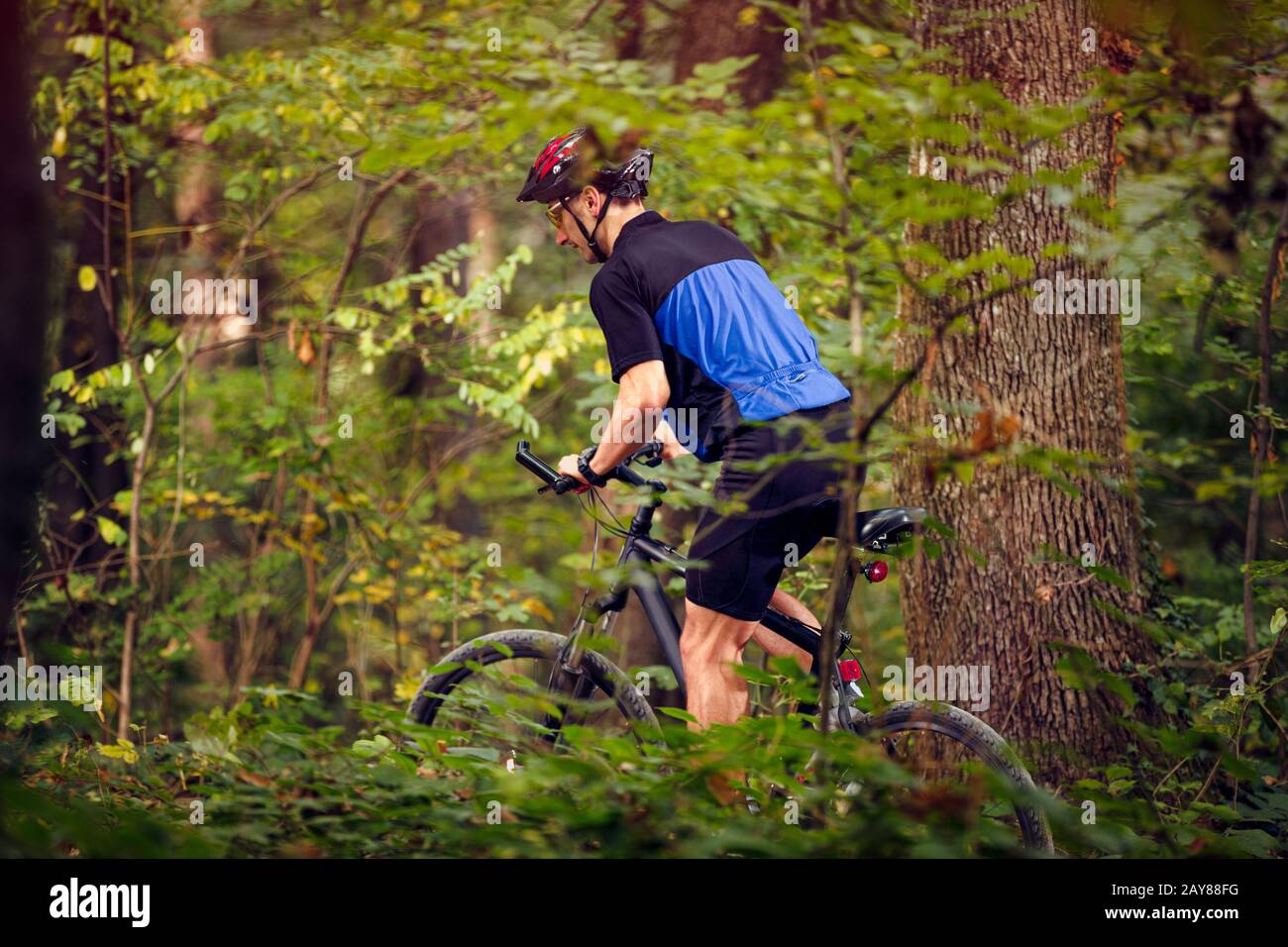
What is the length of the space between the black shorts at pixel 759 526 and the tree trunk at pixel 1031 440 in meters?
0.99

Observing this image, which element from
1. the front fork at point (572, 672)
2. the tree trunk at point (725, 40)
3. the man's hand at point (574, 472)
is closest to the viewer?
the man's hand at point (574, 472)

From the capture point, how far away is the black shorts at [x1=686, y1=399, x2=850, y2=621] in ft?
12.8

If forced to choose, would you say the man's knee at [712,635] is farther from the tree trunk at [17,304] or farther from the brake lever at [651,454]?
the tree trunk at [17,304]

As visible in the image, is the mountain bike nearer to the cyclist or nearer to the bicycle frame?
the bicycle frame

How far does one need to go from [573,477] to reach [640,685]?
113 cm

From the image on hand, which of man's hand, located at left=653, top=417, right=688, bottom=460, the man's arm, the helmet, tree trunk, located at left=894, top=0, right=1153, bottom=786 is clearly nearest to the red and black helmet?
the helmet

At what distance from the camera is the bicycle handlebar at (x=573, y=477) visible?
414 cm

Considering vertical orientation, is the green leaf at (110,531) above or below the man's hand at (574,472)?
below

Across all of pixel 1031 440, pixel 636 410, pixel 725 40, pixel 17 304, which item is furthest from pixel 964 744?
pixel 725 40

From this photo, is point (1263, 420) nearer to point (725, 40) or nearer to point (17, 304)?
point (725, 40)

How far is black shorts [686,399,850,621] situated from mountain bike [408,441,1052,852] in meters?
0.09

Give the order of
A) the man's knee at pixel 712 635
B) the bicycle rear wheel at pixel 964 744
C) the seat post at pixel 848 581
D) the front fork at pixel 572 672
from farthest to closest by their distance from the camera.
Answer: the front fork at pixel 572 672 < the man's knee at pixel 712 635 < the bicycle rear wheel at pixel 964 744 < the seat post at pixel 848 581

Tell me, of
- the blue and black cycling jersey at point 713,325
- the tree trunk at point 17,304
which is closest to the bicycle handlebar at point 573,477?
the blue and black cycling jersey at point 713,325
